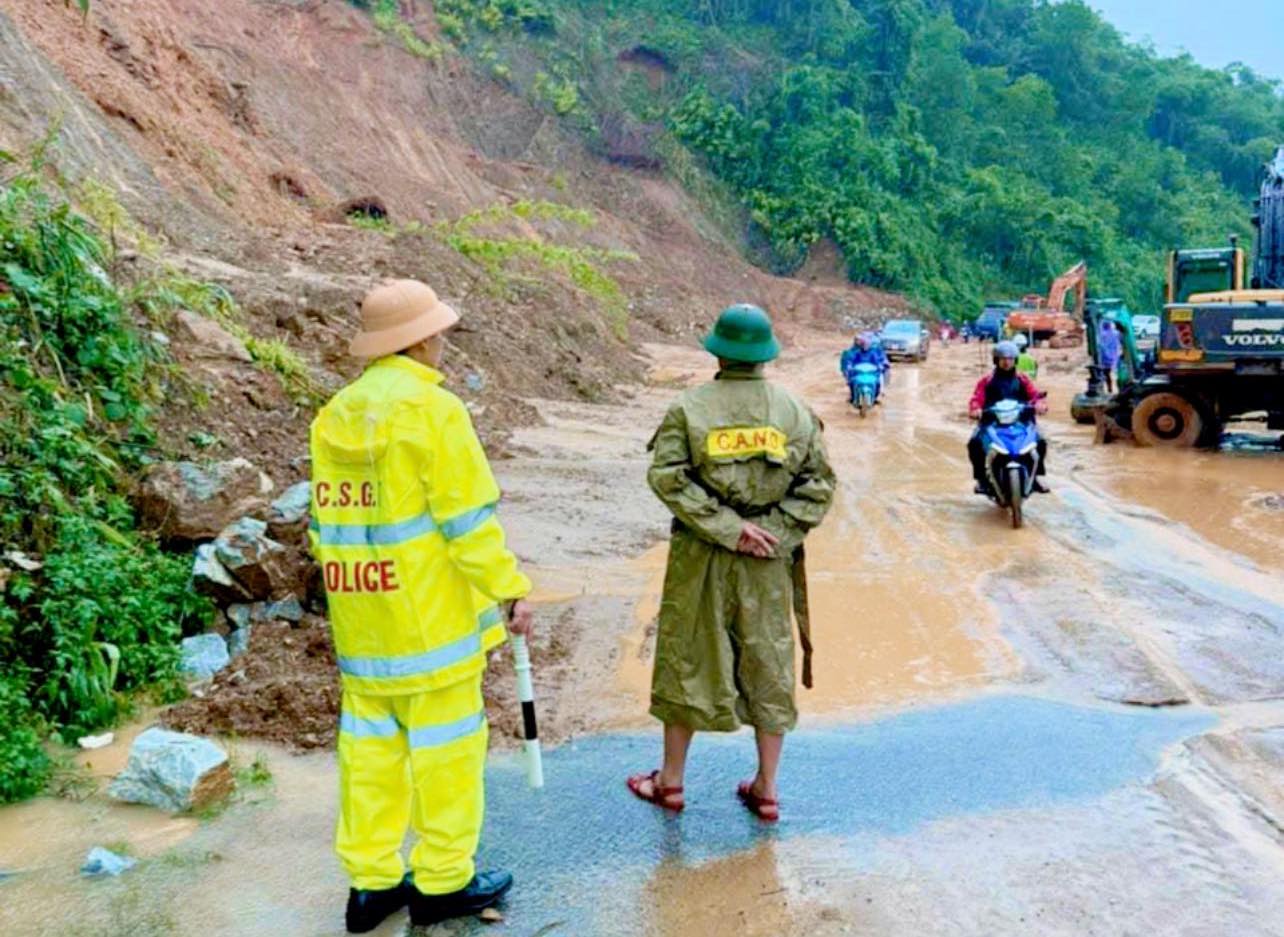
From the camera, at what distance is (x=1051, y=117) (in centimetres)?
6850

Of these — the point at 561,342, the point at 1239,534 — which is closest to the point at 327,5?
the point at 561,342

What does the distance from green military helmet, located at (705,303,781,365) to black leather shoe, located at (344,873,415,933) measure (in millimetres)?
1969

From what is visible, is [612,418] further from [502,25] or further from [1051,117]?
[1051,117]

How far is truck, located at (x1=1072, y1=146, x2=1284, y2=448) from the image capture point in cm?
1362

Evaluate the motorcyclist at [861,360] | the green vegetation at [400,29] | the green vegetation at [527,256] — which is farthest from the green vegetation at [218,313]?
the green vegetation at [400,29]

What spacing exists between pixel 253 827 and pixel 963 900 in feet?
7.75

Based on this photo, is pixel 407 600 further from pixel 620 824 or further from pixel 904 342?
pixel 904 342

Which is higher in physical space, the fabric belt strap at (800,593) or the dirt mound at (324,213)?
the dirt mound at (324,213)

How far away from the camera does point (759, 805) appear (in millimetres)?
4141

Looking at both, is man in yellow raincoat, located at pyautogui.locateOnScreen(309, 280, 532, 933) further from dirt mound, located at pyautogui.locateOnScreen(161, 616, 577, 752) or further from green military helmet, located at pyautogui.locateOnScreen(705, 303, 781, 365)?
dirt mound, located at pyautogui.locateOnScreen(161, 616, 577, 752)

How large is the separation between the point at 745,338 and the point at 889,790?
180 centimetres

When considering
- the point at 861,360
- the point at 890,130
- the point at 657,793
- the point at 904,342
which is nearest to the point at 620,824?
the point at 657,793

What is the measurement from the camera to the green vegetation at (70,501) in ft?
15.6

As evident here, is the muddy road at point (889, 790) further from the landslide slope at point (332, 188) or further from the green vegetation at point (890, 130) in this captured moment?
the green vegetation at point (890, 130)
